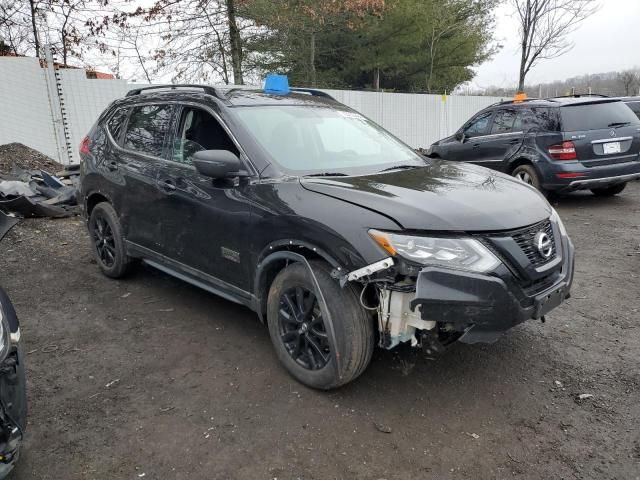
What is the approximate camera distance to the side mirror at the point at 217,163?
321cm

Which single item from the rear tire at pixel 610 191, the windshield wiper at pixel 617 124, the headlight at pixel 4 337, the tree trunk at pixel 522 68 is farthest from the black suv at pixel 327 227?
the tree trunk at pixel 522 68

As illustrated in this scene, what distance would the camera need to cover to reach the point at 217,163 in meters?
3.21

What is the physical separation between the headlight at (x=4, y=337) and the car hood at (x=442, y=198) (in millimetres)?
1708

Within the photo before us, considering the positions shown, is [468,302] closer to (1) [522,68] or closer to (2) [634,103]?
(2) [634,103]

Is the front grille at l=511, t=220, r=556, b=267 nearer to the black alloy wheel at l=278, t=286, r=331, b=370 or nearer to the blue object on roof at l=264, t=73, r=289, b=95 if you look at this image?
the black alloy wheel at l=278, t=286, r=331, b=370

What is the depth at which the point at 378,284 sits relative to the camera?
268 centimetres

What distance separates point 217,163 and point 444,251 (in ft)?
5.03

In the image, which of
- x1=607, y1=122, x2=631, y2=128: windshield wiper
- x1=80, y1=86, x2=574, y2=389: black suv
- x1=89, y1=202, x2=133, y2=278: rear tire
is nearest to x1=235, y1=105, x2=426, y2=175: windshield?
x1=80, y1=86, x2=574, y2=389: black suv

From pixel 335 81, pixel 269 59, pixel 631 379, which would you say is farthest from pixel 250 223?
pixel 335 81

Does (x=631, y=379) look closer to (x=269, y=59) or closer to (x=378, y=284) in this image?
(x=378, y=284)

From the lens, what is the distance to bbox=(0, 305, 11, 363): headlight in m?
2.08

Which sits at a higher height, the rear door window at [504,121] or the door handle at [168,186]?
the rear door window at [504,121]

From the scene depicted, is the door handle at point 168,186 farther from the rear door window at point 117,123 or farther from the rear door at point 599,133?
the rear door at point 599,133

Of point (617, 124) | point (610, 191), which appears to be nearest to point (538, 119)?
point (617, 124)
